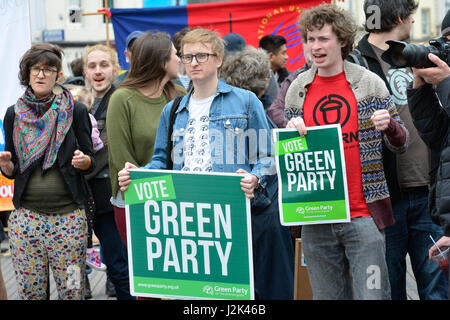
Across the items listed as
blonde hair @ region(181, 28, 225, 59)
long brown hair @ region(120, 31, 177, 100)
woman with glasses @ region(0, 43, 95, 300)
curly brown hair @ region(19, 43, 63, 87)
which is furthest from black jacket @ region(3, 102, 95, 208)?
blonde hair @ region(181, 28, 225, 59)

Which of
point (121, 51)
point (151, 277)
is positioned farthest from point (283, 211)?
point (121, 51)

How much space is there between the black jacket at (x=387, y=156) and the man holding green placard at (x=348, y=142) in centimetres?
28

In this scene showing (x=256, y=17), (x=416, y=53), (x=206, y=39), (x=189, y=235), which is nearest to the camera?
(x=416, y=53)

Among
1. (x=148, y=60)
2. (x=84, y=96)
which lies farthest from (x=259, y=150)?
(x=84, y=96)

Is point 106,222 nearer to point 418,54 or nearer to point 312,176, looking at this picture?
point 312,176

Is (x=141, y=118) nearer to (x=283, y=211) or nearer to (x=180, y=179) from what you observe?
(x=180, y=179)

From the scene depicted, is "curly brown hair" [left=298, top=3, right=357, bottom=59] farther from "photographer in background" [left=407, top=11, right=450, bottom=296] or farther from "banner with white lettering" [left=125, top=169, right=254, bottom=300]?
"banner with white lettering" [left=125, top=169, right=254, bottom=300]

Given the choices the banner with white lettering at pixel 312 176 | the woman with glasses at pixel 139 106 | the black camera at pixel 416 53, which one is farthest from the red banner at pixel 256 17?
A: the black camera at pixel 416 53

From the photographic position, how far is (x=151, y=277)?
356 centimetres

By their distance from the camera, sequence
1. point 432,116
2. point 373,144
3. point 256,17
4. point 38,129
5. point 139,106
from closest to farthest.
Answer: point 432,116 → point 373,144 → point 139,106 → point 38,129 → point 256,17

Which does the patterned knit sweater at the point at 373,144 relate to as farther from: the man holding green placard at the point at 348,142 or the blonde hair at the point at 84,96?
the blonde hair at the point at 84,96

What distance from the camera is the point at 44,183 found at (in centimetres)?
421

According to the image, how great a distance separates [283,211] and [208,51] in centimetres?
96

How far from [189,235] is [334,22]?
1.38m
